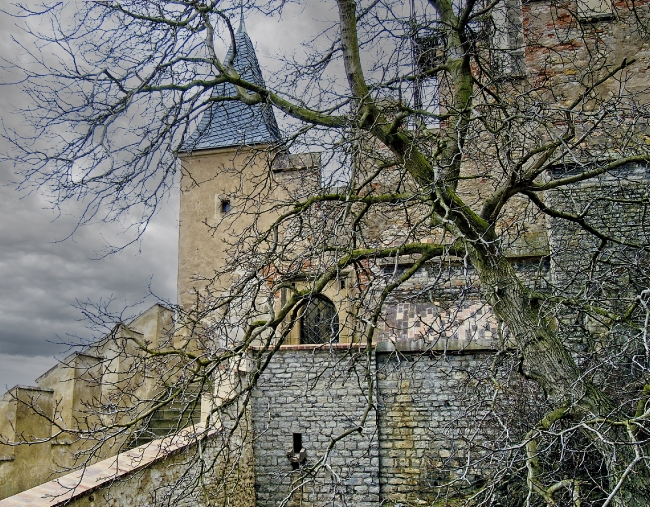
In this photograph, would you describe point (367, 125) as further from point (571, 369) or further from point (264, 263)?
point (571, 369)

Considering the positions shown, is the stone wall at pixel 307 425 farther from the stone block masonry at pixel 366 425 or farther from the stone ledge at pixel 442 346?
the stone ledge at pixel 442 346

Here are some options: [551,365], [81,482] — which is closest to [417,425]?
[551,365]

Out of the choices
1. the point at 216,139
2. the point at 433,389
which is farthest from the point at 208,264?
the point at 433,389

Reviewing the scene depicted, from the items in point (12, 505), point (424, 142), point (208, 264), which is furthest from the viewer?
point (208, 264)

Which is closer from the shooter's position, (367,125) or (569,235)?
(367,125)

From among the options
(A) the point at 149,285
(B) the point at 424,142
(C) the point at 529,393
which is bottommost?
(C) the point at 529,393

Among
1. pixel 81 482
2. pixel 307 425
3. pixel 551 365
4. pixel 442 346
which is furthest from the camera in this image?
pixel 307 425

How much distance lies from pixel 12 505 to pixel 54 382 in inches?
187

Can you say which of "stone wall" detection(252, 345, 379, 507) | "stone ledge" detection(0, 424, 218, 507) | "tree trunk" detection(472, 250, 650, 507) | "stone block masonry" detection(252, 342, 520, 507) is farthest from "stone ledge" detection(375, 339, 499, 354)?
"stone ledge" detection(0, 424, 218, 507)

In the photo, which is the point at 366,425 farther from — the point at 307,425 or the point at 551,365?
the point at 551,365

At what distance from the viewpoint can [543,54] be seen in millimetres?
9492

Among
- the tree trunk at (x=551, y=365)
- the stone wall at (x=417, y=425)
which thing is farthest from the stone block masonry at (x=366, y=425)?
the tree trunk at (x=551, y=365)

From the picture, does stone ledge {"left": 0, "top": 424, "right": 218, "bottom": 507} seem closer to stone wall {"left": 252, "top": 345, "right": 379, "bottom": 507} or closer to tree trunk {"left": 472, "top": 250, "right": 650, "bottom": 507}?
stone wall {"left": 252, "top": 345, "right": 379, "bottom": 507}

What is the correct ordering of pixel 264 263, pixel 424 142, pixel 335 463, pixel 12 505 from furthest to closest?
1. pixel 335 463
2. pixel 424 142
3. pixel 264 263
4. pixel 12 505
